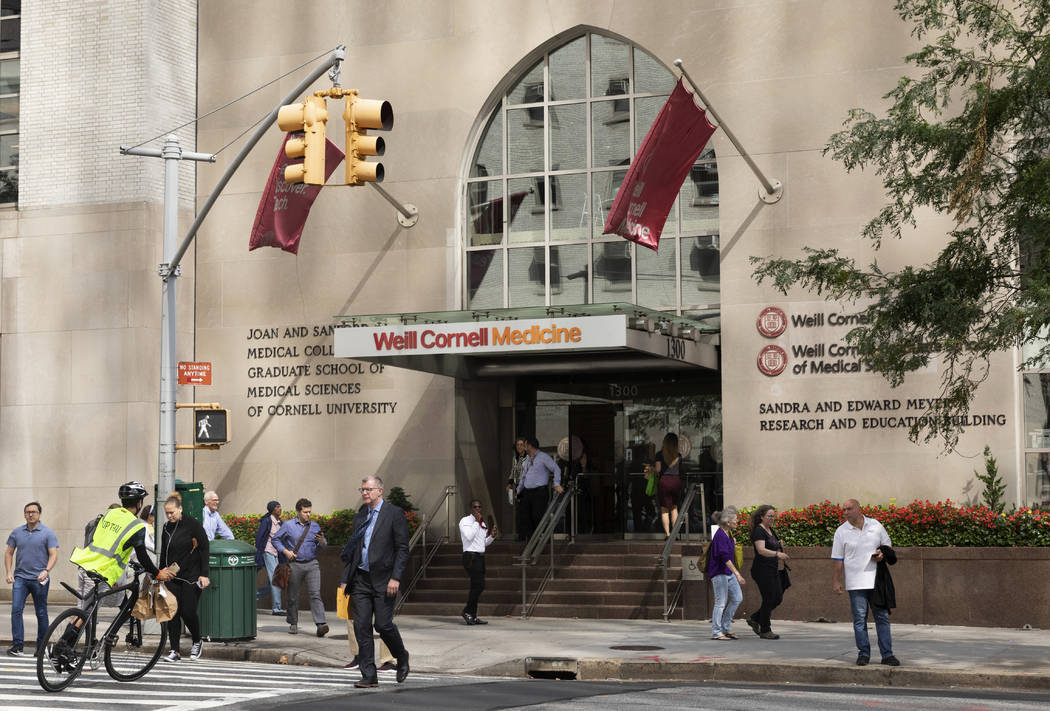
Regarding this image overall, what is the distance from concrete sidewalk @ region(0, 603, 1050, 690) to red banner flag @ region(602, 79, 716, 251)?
582cm

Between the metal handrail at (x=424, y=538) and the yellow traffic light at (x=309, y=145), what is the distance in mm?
10283

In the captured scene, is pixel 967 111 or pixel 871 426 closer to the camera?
pixel 967 111

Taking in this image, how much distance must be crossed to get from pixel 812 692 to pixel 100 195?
17.7 m

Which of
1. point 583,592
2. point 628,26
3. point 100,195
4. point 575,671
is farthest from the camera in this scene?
point 100,195

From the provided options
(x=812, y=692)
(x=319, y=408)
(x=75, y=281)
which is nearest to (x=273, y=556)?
(x=319, y=408)

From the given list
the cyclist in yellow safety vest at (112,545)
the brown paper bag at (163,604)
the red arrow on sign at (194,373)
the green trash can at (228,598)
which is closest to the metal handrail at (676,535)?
the green trash can at (228,598)

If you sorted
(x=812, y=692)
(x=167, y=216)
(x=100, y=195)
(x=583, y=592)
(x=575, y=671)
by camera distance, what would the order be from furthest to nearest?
(x=100, y=195), (x=583, y=592), (x=167, y=216), (x=575, y=671), (x=812, y=692)

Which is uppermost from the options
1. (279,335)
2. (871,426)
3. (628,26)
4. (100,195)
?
(628,26)

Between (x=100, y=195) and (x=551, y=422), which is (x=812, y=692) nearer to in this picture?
(x=551, y=422)

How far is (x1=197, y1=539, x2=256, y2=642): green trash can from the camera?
17.1 metres

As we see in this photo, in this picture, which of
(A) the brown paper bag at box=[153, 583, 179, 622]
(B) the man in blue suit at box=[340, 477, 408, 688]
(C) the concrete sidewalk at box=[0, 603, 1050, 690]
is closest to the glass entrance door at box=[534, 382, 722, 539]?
(C) the concrete sidewalk at box=[0, 603, 1050, 690]

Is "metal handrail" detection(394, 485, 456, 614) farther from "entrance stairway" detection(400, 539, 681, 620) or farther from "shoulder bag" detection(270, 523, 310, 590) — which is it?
"shoulder bag" detection(270, 523, 310, 590)

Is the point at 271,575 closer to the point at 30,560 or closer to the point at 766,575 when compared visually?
the point at 30,560

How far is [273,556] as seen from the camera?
71.9 feet
